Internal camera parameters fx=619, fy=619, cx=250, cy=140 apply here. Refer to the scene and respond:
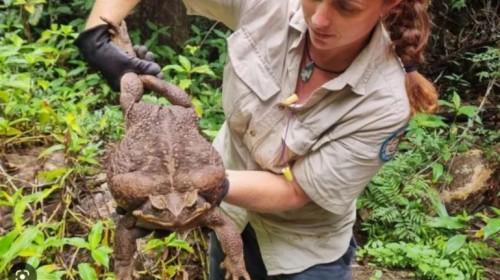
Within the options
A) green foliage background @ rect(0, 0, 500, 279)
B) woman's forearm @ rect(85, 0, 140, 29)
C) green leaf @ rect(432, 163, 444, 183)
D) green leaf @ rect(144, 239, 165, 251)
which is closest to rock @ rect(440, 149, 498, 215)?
green foliage background @ rect(0, 0, 500, 279)

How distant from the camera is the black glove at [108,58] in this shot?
2004 millimetres

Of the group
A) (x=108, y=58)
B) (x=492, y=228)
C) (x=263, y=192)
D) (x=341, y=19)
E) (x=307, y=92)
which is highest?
(x=341, y=19)

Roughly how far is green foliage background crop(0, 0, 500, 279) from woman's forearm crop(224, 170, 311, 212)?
748 millimetres

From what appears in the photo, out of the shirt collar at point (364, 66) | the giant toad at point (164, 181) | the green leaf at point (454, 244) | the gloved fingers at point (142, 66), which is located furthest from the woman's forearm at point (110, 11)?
the green leaf at point (454, 244)

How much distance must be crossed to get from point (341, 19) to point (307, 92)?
1.17 feet

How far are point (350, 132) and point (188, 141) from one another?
596mm

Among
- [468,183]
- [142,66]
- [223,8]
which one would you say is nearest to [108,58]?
[142,66]

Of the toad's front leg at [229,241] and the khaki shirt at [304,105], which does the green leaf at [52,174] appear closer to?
the khaki shirt at [304,105]

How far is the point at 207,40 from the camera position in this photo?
15.6 feet

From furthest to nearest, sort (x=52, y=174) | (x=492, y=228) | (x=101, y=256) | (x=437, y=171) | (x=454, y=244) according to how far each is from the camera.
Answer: (x=437, y=171) < (x=454, y=244) < (x=492, y=228) < (x=52, y=174) < (x=101, y=256)

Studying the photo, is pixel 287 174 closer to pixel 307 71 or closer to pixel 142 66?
pixel 307 71

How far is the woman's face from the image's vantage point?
5.87ft

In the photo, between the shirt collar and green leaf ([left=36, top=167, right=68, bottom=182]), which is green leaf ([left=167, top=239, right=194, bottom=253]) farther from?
the shirt collar

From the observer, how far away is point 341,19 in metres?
1.80
